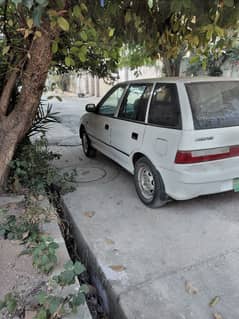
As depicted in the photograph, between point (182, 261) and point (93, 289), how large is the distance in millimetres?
862

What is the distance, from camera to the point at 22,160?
357cm

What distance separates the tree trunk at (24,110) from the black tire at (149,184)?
61.6 inches

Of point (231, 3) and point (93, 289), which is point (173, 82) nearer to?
point (231, 3)

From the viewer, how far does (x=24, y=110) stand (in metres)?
3.20

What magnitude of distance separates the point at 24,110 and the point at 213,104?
2267 mm

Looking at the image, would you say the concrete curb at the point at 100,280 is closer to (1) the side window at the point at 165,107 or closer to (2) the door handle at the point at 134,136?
(2) the door handle at the point at 134,136

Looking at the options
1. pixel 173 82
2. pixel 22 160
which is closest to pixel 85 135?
pixel 22 160

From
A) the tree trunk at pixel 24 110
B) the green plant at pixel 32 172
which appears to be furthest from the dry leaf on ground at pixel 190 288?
the tree trunk at pixel 24 110

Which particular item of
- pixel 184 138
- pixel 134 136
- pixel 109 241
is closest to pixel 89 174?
pixel 134 136

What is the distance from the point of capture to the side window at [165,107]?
2.89 m

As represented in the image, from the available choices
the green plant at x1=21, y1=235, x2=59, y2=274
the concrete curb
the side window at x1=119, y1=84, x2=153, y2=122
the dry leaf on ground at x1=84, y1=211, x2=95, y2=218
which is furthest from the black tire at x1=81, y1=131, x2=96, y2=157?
the green plant at x1=21, y1=235, x2=59, y2=274

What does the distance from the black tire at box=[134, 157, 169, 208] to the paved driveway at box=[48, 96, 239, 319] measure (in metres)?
0.13

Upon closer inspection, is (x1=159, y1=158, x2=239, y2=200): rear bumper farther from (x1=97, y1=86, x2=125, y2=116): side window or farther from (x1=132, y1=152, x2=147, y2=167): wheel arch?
(x1=97, y1=86, x2=125, y2=116): side window

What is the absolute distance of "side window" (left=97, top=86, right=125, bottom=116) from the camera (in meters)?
4.25
